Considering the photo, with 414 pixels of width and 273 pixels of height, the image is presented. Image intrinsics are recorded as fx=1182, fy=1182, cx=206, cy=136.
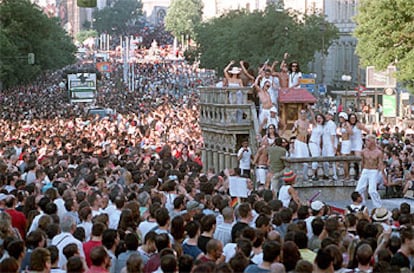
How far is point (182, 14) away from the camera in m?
187

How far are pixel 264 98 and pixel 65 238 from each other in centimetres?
1466

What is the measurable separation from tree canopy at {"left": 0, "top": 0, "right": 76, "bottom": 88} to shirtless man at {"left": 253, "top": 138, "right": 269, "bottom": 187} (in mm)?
56346

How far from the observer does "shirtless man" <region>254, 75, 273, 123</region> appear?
86.9 ft

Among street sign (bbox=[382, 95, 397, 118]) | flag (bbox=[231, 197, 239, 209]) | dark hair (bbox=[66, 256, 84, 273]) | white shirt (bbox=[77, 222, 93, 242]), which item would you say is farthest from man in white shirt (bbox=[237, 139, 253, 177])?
street sign (bbox=[382, 95, 397, 118])

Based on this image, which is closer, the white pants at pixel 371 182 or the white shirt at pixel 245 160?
the white pants at pixel 371 182

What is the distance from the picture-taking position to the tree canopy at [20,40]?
267 ft

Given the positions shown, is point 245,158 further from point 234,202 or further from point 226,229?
point 226,229

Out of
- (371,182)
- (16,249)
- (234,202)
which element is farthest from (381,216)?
(371,182)

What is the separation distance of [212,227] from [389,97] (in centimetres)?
3223

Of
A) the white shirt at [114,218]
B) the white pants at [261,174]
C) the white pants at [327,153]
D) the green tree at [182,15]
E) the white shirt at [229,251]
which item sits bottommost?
the white pants at [261,174]

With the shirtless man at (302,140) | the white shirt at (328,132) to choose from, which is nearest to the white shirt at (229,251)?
the shirtless man at (302,140)

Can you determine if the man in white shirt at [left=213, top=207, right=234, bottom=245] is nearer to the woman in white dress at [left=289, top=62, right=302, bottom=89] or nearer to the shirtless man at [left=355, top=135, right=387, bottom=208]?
the shirtless man at [left=355, top=135, right=387, bottom=208]

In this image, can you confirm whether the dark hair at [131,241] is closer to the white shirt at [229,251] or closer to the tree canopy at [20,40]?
the white shirt at [229,251]

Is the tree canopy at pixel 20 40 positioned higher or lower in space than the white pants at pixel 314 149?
higher
